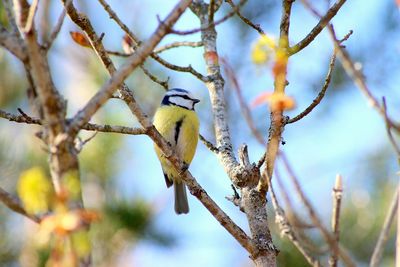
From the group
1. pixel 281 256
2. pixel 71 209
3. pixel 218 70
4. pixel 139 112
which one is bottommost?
pixel 71 209

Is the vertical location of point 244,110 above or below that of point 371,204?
below

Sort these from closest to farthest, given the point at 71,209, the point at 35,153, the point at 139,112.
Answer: the point at 71,209, the point at 139,112, the point at 35,153

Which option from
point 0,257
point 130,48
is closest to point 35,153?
point 0,257

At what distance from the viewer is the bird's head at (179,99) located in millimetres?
4117

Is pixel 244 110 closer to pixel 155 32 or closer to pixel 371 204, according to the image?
pixel 155 32

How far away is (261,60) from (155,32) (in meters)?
0.22

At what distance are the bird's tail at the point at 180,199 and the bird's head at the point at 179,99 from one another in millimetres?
477

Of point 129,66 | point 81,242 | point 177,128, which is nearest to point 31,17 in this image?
point 129,66

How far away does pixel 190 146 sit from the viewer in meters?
3.82

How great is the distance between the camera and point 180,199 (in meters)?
4.24

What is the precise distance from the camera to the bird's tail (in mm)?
4211

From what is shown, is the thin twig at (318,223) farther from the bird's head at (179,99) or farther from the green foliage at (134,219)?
the bird's head at (179,99)

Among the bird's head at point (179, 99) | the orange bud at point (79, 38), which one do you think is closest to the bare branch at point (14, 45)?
the orange bud at point (79, 38)

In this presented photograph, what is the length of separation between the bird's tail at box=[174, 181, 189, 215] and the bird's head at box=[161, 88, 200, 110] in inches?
18.8
